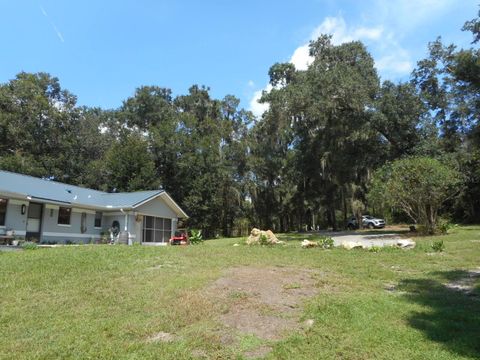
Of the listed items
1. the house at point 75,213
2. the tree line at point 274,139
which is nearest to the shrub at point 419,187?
the tree line at point 274,139

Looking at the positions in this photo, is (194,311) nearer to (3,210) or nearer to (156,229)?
(3,210)

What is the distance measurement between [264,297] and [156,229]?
22416 millimetres

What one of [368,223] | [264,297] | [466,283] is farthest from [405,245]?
[368,223]

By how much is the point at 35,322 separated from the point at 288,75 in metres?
41.0

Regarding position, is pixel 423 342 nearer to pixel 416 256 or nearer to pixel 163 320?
pixel 163 320

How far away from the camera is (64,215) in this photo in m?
24.1

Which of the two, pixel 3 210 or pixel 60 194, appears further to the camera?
pixel 60 194

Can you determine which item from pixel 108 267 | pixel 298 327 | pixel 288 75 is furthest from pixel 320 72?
pixel 298 327

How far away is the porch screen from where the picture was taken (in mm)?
28266

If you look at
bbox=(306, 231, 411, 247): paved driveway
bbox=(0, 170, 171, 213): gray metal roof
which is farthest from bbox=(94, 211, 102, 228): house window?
bbox=(306, 231, 411, 247): paved driveway

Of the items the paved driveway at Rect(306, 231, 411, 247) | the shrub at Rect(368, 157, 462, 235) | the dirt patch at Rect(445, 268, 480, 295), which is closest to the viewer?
the dirt patch at Rect(445, 268, 480, 295)

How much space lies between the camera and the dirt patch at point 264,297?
6531 millimetres

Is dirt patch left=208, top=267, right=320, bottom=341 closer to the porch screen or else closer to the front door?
the front door

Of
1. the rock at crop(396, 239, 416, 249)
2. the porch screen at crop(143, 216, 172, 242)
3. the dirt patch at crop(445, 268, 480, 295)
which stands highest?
the porch screen at crop(143, 216, 172, 242)
